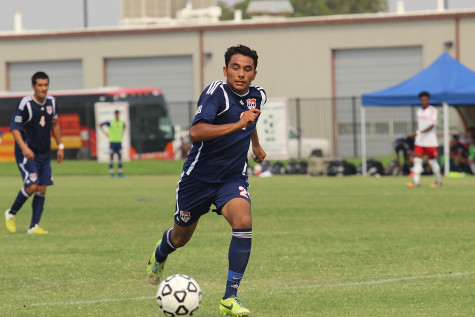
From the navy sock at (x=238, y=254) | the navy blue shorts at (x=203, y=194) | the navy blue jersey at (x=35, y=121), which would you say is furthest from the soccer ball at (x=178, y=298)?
the navy blue jersey at (x=35, y=121)

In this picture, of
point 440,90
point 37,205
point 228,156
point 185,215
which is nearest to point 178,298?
point 185,215

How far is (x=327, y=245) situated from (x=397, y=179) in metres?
15.2

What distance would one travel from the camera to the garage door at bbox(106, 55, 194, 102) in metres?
51.4

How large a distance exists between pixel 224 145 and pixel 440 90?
65.9ft

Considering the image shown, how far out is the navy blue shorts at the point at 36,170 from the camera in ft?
43.7

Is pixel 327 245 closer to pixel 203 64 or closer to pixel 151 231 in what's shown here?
pixel 151 231

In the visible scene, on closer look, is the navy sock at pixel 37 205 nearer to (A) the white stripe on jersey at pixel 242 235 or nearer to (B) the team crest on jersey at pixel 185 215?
(B) the team crest on jersey at pixel 185 215

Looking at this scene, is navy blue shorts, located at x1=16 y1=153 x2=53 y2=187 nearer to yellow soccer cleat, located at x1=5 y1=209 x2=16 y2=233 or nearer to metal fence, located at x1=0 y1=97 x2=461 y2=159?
yellow soccer cleat, located at x1=5 y1=209 x2=16 y2=233

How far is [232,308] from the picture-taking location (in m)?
7.29

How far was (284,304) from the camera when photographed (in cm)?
801

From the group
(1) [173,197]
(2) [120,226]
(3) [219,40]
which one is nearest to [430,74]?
(1) [173,197]

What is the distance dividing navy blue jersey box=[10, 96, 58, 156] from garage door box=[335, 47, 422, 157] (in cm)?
3451

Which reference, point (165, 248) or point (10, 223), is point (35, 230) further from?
point (165, 248)

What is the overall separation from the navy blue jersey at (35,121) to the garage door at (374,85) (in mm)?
34507
